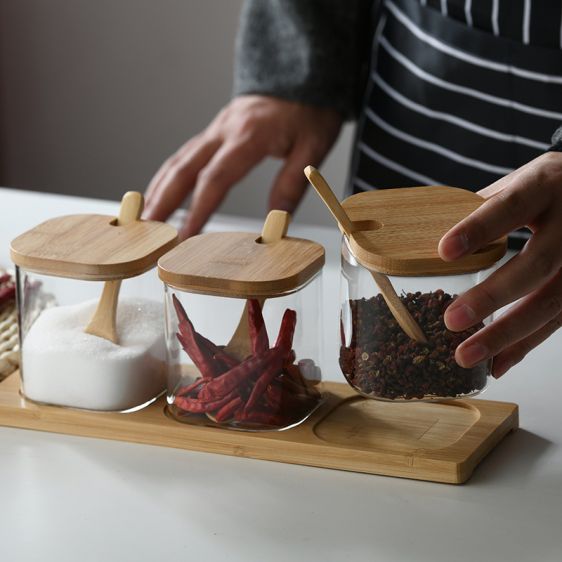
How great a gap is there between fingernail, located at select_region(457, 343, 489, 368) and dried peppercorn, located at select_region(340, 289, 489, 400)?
0.04 feet

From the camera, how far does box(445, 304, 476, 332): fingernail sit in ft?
2.25

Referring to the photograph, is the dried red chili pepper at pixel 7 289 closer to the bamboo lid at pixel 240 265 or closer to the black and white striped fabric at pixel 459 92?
the bamboo lid at pixel 240 265

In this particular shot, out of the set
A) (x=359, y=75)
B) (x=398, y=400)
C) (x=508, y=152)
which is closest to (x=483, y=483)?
(x=398, y=400)

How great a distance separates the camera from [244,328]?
75 cm

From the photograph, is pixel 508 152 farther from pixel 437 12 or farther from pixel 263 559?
pixel 263 559

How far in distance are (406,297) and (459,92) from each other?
649 millimetres

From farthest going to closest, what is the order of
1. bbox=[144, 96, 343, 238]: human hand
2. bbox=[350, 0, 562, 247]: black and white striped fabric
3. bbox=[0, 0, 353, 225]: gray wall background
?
bbox=[0, 0, 353, 225]: gray wall background → bbox=[144, 96, 343, 238]: human hand → bbox=[350, 0, 562, 247]: black and white striped fabric

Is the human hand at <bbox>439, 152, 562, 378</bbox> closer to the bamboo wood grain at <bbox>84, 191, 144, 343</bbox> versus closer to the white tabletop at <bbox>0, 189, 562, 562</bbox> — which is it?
the white tabletop at <bbox>0, 189, 562, 562</bbox>

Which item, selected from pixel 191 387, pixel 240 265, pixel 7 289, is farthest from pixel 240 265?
pixel 7 289

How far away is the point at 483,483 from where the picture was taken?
0.73 metres

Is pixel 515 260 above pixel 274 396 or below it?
above

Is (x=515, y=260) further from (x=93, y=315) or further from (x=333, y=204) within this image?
(x=93, y=315)

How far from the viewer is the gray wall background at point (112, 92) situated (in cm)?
274

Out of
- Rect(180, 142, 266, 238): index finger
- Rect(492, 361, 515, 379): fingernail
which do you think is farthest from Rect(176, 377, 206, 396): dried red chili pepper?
Rect(180, 142, 266, 238): index finger
